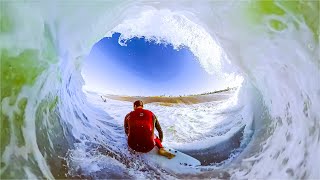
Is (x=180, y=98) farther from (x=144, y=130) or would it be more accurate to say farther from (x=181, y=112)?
(x=144, y=130)

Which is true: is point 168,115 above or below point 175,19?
below

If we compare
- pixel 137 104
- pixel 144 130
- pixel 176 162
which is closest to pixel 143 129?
pixel 144 130

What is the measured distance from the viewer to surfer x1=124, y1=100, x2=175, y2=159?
2.64 m

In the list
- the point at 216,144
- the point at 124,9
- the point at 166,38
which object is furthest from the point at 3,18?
the point at 216,144

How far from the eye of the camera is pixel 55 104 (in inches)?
106

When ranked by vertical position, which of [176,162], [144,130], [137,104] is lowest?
[176,162]

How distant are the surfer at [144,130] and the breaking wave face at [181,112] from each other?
7 cm

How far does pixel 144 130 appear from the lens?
8.67ft

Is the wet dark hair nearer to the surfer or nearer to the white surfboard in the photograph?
the surfer

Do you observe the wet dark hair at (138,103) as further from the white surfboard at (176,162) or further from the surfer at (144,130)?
the white surfboard at (176,162)

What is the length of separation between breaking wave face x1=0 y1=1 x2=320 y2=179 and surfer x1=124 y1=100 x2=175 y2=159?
66 millimetres

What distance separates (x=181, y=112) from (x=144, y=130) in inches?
8.2

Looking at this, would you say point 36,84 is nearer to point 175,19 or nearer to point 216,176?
point 175,19

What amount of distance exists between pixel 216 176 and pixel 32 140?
3.08 feet
